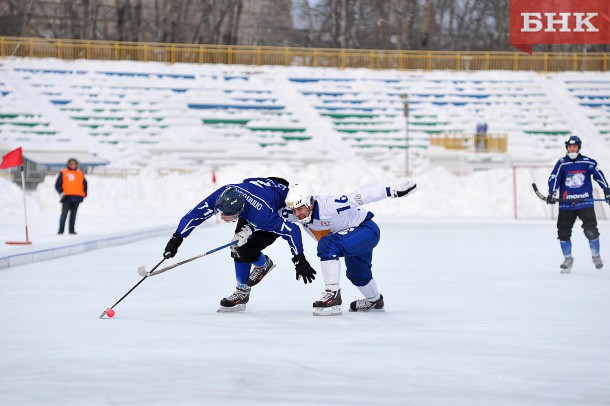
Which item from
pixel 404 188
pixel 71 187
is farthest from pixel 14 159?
pixel 404 188

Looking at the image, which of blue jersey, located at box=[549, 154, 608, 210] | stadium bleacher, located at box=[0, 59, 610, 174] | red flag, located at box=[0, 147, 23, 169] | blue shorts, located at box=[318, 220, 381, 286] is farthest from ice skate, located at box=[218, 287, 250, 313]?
stadium bleacher, located at box=[0, 59, 610, 174]

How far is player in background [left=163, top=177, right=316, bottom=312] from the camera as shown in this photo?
817 centimetres

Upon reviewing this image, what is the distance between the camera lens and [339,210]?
8289mm

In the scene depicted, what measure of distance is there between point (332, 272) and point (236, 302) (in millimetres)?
891

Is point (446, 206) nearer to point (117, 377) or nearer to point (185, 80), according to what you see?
point (185, 80)

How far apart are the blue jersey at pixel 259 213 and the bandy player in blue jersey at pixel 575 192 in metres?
5.30

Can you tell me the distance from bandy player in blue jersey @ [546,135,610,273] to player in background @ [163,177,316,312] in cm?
510

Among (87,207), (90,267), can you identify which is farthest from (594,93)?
(90,267)

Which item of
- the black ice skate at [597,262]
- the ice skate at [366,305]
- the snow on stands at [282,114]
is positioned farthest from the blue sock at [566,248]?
the snow on stands at [282,114]

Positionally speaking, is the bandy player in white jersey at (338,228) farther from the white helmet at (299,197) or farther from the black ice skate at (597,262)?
the black ice skate at (597,262)

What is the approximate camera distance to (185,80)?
151 feet

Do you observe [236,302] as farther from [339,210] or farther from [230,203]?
[339,210]

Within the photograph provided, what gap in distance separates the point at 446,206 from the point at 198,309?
71.1ft

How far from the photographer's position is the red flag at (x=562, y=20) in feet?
146
